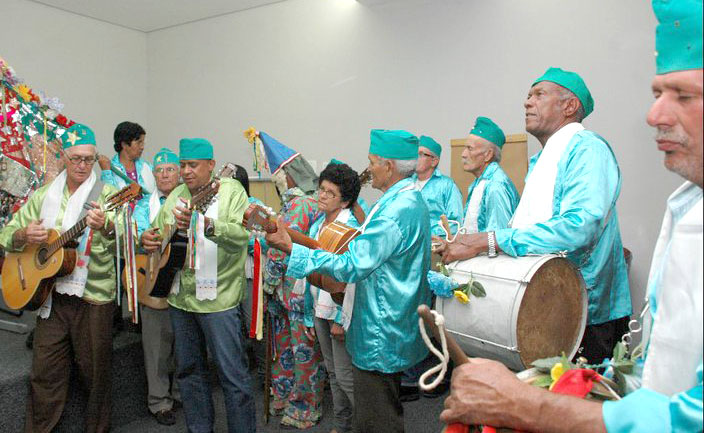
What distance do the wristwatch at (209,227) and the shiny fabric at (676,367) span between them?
2.24 metres

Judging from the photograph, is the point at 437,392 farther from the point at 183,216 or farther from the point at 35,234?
the point at 35,234

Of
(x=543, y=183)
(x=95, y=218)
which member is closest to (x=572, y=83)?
(x=543, y=183)

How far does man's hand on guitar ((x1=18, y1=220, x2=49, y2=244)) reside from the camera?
318cm

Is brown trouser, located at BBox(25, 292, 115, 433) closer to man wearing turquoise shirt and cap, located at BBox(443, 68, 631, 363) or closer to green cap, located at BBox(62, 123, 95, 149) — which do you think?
green cap, located at BBox(62, 123, 95, 149)

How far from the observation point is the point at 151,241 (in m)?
3.22

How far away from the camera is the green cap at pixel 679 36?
0.92 metres

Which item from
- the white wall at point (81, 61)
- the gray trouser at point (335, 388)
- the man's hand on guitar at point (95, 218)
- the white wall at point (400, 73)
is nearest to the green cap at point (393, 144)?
the gray trouser at point (335, 388)

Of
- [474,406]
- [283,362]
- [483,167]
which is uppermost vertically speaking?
[483,167]

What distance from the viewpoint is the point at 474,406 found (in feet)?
3.55

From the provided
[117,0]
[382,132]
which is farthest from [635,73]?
[117,0]

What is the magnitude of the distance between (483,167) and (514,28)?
1546 mm

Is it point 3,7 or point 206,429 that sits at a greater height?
point 3,7

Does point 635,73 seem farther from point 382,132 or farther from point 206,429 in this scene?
point 206,429

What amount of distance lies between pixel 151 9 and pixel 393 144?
501cm
